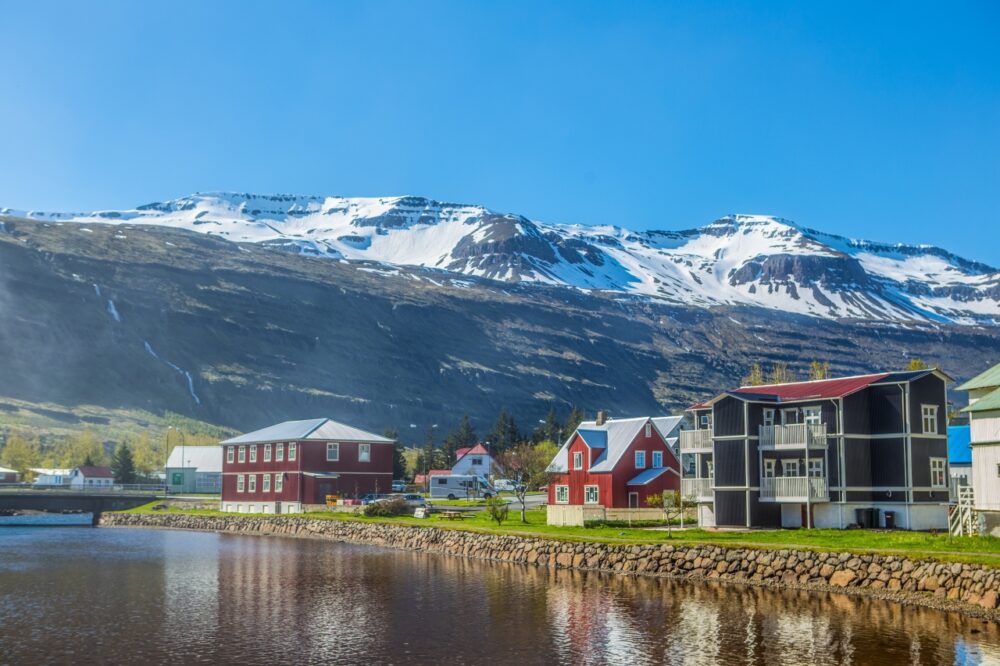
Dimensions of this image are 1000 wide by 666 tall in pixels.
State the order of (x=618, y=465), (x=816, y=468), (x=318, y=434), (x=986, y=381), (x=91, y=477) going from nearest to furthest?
(x=986, y=381) → (x=816, y=468) → (x=618, y=465) → (x=318, y=434) → (x=91, y=477)

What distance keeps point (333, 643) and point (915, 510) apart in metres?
33.1

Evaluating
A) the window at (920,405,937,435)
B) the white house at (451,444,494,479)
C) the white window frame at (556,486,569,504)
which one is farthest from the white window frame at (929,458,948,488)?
the white house at (451,444,494,479)

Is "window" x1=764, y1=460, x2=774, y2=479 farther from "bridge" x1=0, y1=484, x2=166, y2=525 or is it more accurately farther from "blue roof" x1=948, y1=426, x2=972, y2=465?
"bridge" x1=0, y1=484, x2=166, y2=525

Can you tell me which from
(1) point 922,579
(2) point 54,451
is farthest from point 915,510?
(2) point 54,451

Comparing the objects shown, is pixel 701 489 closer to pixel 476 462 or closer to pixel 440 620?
pixel 440 620

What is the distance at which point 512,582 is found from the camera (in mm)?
48156

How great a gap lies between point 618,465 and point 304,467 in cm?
3520

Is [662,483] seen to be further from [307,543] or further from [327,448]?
[327,448]

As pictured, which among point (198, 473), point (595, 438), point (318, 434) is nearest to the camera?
point (595, 438)

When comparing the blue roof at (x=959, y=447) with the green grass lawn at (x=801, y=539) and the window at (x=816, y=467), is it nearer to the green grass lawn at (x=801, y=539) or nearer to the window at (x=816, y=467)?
the window at (x=816, y=467)

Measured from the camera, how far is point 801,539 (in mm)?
48125

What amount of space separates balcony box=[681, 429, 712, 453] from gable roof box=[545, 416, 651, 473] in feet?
28.2

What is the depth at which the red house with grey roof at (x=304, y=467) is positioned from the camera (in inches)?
3708

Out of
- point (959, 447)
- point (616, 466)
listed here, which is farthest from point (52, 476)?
point (959, 447)
